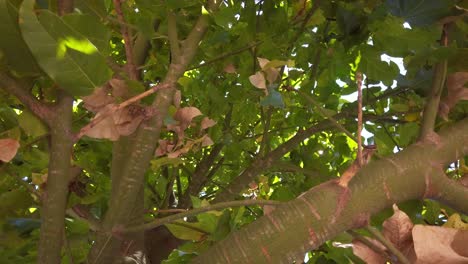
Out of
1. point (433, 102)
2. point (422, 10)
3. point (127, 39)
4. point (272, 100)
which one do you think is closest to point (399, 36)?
point (422, 10)

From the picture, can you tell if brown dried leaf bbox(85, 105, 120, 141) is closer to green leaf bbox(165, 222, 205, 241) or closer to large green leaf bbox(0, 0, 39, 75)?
large green leaf bbox(0, 0, 39, 75)

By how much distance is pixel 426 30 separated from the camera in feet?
3.16

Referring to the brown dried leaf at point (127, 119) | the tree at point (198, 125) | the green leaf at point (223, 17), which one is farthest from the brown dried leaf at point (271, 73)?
the brown dried leaf at point (127, 119)

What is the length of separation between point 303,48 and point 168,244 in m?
0.88

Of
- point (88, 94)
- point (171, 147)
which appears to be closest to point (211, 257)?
point (88, 94)

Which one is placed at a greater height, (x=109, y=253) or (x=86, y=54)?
(x=86, y=54)

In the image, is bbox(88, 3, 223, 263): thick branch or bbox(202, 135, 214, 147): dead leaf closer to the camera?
bbox(88, 3, 223, 263): thick branch

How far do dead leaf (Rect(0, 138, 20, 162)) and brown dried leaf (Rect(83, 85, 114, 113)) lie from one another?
0.15 meters

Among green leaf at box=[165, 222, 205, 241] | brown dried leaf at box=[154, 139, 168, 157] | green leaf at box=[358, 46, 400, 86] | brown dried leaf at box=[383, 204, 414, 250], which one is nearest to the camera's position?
brown dried leaf at box=[383, 204, 414, 250]

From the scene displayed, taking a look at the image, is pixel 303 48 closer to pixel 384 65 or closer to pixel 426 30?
pixel 384 65

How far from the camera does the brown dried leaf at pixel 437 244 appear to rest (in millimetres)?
611

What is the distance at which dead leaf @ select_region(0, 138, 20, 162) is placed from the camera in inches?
31.5

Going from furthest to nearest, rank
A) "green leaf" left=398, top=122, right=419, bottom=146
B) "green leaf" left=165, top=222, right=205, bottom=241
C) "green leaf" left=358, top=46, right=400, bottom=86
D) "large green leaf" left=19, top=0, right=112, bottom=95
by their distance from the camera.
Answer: "green leaf" left=398, top=122, right=419, bottom=146 < "green leaf" left=358, top=46, right=400, bottom=86 < "green leaf" left=165, top=222, right=205, bottom=241 < "large green leaf" left=19, top=0, right=112, bottom=95

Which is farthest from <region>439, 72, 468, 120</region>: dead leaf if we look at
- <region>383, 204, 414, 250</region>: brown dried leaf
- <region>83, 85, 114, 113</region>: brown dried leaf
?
<region>83, 85, 114, 113</region>: brown dried leaf
